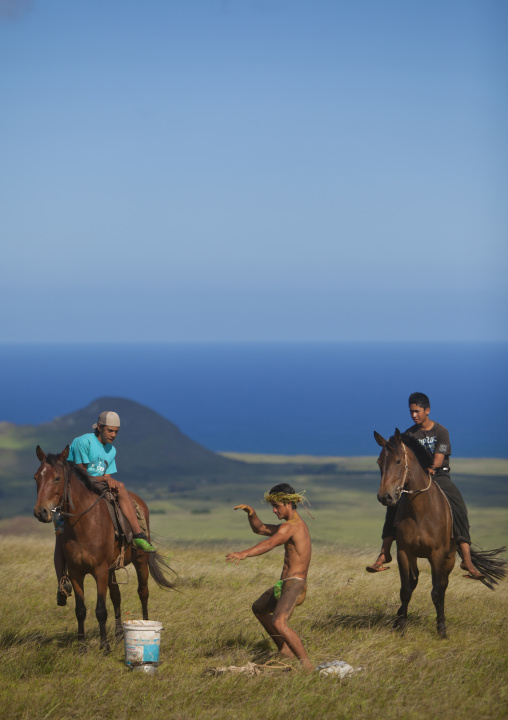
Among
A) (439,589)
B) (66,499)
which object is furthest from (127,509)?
(439,589)

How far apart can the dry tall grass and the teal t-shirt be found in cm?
204

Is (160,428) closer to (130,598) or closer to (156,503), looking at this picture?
(156,503)

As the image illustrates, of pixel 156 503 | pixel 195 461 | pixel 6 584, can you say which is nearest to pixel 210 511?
pixel 156 503

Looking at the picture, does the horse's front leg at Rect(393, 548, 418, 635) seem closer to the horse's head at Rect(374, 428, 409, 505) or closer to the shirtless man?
the horse's head at Rect(374, 428, 409, 505)

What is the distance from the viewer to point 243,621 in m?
11.3

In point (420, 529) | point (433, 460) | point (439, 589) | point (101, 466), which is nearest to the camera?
point (101, 466)

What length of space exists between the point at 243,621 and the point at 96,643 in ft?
7.12

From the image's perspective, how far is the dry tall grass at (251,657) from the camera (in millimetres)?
7918

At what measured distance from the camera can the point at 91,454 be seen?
33.9ft

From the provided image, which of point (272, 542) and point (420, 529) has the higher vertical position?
point (272, 542)

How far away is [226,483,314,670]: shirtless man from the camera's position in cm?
846

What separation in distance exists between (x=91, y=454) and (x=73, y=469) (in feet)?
1.40

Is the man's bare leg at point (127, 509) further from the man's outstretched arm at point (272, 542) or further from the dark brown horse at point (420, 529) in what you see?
the dark brown horse at point (420, 529)

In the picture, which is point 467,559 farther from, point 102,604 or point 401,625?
point 102,604
